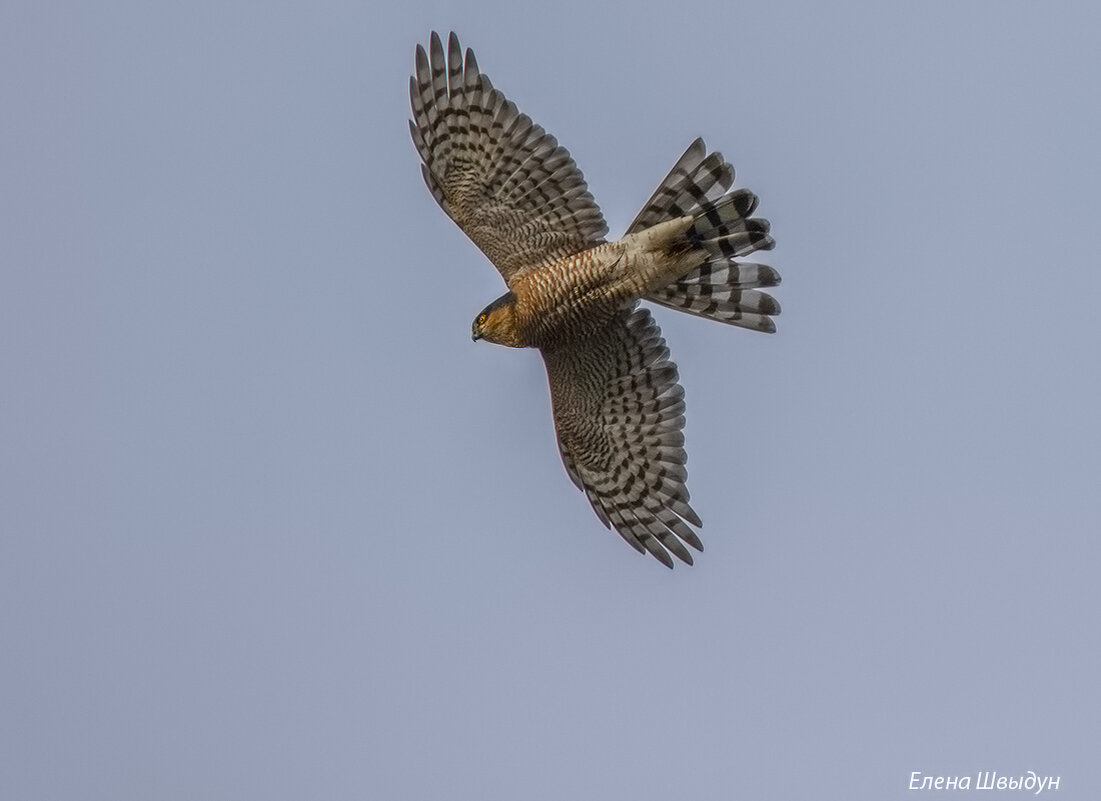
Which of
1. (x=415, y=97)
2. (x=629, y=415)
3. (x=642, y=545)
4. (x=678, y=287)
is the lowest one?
(x=642, y=545)

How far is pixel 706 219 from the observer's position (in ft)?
44.4

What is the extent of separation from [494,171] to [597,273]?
123 centimetres

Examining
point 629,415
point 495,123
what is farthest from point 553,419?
point 495,123

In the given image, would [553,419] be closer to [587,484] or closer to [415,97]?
[587,484]

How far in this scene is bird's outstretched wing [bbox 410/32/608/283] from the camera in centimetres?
1395

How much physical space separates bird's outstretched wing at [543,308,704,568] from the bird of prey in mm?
12

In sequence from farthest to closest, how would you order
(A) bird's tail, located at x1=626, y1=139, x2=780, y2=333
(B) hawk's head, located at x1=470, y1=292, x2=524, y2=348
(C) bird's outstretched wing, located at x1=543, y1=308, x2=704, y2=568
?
(C) bird's outstretched wing, located at x1=543, y1=308, x2=704, y2=568 < (B) hawk's head, located at x1=470, y1=292, x2=524, y2=348 < (A) bird's tail, located at x1=626, y1=139, x2=780, y2=333

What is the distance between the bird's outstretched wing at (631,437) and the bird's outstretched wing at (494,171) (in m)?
1.02

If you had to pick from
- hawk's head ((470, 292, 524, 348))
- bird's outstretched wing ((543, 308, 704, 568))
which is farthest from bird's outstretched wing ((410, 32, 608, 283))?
bird's outstretched wing ((543, 308, 704, 568))

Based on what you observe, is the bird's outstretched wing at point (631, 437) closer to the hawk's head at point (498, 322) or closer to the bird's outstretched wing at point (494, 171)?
the hawk's head at point (498, 322)

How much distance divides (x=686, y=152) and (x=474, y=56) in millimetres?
1977

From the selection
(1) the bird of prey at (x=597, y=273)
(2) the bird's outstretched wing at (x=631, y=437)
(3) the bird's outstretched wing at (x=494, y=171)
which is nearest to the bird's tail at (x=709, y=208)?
(1) the bird of prey at (x=597, y=273)

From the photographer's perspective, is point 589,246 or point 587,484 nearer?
point 589,246

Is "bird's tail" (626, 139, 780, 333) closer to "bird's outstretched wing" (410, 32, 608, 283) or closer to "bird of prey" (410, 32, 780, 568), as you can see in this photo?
"bird of prey" (410, 32, 780, 568)
